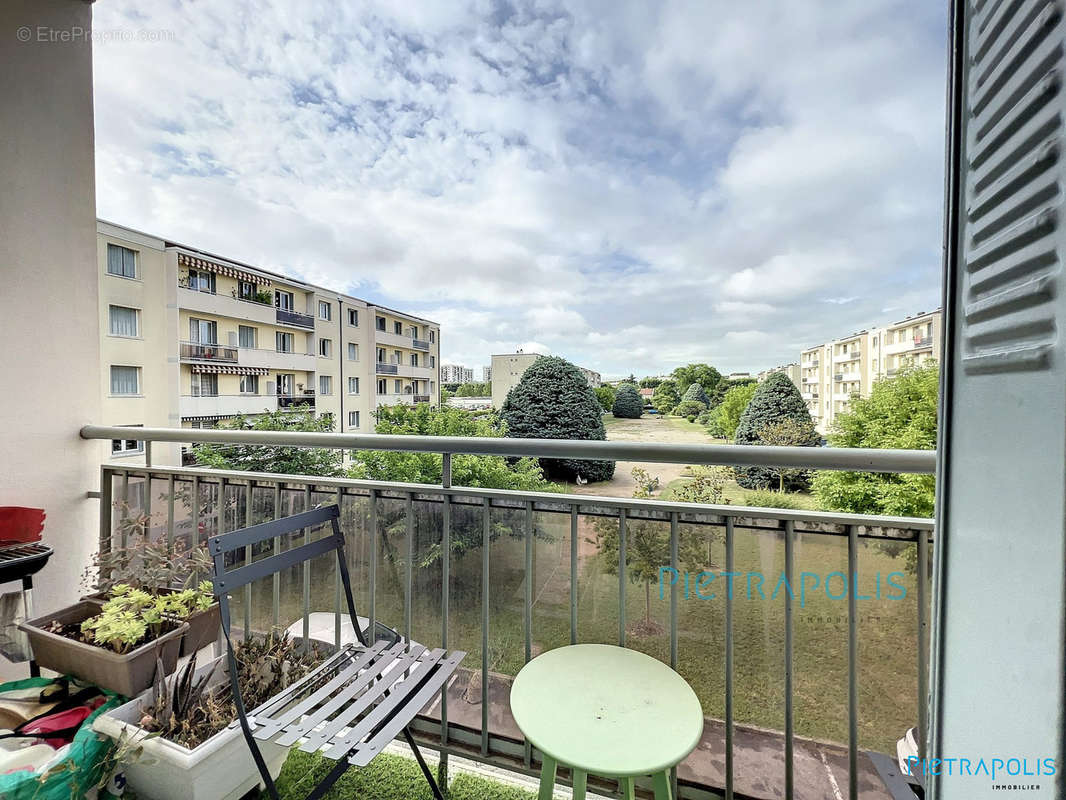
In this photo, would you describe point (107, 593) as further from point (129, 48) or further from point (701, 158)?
point (701, 158)

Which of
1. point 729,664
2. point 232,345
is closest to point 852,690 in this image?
point 729,664

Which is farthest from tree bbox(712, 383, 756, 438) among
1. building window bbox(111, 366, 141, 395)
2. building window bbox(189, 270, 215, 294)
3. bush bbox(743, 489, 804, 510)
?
building window bbox(189, 270, 215, 294)

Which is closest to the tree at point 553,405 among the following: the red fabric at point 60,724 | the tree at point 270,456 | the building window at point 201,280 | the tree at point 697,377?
the tree at point 697,377

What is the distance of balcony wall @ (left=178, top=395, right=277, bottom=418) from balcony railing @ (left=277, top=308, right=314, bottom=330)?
788mm

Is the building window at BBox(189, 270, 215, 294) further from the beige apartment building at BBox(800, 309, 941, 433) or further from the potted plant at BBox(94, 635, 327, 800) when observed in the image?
the beige apartment building at BBox(800, 309, 941, 433)

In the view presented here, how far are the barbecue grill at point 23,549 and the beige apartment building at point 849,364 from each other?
4416 mm

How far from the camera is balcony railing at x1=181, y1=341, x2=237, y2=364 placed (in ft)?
13.3

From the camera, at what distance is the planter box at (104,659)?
52.9 inches

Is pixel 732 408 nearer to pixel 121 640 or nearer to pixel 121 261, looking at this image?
pixel 121 640

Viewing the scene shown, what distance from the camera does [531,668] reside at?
121 centimetres

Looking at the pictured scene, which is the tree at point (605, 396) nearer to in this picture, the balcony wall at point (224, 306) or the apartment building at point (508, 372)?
the apartment building at point (508, 372)

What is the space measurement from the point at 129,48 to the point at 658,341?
16.2 feet

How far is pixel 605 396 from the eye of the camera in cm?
425

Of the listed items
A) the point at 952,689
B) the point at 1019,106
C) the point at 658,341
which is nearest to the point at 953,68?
the point at 1019,106
